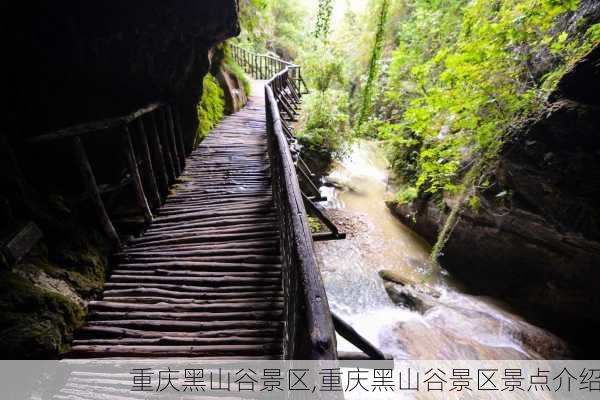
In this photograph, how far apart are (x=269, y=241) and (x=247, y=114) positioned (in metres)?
8.23

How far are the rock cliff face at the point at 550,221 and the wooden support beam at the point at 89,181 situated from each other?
23.1 feet

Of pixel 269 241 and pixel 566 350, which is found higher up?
pixel 269 241

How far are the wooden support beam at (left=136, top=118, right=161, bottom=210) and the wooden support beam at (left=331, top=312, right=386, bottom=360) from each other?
152 inches

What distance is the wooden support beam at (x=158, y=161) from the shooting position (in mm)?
5289

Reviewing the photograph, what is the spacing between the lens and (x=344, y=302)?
7457 millimetres

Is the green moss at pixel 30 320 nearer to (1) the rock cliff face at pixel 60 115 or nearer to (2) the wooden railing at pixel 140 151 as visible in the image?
(1) the rock cliff face at pixel 60 115

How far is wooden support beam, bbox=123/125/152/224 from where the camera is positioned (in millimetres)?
4172

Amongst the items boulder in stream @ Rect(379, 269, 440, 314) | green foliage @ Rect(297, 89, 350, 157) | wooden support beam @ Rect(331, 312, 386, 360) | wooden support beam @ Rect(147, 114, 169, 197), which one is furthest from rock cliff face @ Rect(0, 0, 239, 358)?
green foliage @ Rect(297, 89, 350, 157)

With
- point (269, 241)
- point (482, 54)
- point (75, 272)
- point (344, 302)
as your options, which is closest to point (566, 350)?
point (344, 302)

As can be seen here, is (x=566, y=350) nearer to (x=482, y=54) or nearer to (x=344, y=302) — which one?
(x=344, y=302)

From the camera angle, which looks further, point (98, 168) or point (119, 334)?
point (98, 168)

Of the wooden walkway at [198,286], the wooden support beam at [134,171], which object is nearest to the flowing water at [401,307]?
the wooden walkway at [198,286]

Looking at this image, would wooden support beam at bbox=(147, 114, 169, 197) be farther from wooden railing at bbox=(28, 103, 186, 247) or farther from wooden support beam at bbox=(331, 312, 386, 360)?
wooden support beam at bbox=(331, 312, 386, 360)

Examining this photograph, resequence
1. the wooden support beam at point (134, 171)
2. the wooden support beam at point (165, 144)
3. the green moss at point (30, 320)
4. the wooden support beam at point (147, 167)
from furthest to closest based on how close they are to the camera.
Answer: the wooden support beam at point (165, 144) → the wooden support beam at point (147, 167) → the wooden support beam at point (134, 171) → the green moss at point (30, 320)
